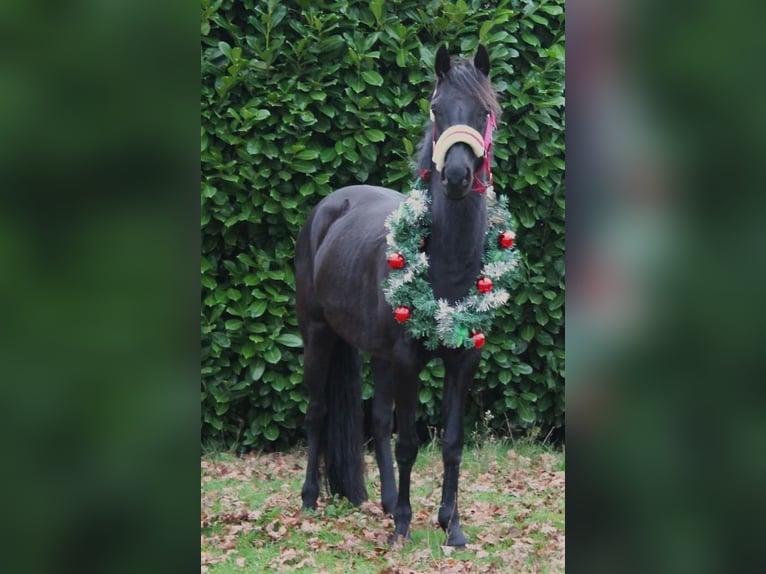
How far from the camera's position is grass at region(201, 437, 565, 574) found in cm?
405

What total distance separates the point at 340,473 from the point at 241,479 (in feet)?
3.12

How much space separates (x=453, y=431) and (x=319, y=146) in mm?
2495

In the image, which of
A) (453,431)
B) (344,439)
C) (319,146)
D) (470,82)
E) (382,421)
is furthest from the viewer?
(319,146)

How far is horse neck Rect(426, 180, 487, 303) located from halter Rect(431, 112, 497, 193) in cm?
10

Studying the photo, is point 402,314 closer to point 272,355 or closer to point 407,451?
point 407,451

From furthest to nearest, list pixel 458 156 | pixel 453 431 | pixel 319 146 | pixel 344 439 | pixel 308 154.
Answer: pixel 319 146, pixel 308 154, pixel 344 439, pixel 453 431, pixel 458 156

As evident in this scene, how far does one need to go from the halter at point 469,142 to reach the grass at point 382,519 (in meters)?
1.70

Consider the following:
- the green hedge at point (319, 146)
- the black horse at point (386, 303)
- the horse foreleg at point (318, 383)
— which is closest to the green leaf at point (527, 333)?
the green hedge at point (319, 146)

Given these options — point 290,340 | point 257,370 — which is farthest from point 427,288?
point 257,370

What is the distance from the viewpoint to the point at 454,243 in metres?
3.91

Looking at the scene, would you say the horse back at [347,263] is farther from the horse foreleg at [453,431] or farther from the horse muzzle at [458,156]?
the horse muzzle at [458,156]

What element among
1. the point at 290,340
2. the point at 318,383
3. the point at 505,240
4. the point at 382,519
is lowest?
the point at 382,519
